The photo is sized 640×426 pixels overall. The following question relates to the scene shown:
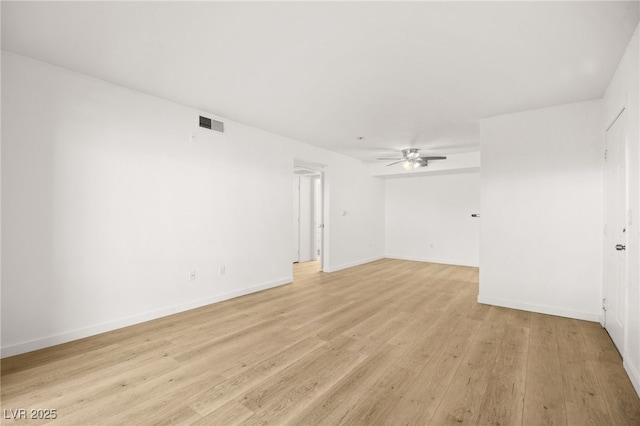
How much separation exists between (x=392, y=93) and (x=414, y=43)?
3.27ft

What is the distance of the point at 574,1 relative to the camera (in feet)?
6.26

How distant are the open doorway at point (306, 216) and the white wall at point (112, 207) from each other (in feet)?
10.4

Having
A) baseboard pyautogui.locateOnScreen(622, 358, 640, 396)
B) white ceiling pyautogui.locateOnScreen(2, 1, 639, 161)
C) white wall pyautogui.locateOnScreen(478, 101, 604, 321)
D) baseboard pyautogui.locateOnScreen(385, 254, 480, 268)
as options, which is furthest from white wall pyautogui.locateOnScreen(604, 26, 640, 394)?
baseboard pyautogui.locateOnScreen(385, 254, 480, 268)

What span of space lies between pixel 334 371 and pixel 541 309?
312 centimetres

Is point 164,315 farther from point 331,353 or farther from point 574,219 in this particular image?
point 574,219

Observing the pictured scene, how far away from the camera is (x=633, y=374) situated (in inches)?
85.7

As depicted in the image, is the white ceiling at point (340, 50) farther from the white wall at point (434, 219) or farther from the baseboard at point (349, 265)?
the white wall at point (434, 219)

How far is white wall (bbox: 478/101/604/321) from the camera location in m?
3.54

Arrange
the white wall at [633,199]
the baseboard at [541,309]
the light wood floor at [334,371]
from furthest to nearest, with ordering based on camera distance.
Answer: the baseboard at [541,309] → the white wall at [633,199] → the light wood floor at [334,371]

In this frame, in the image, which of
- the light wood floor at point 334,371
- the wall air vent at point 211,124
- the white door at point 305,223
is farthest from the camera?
the white door at point 305,223

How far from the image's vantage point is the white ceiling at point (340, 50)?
6.59 ft

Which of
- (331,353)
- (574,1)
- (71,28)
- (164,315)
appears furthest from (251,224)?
(574,1)

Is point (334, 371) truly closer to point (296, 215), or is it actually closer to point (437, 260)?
point (296, 215)

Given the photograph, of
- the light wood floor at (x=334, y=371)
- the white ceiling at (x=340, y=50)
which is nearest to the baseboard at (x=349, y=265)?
the light wood floor at (x=334, y=371)
